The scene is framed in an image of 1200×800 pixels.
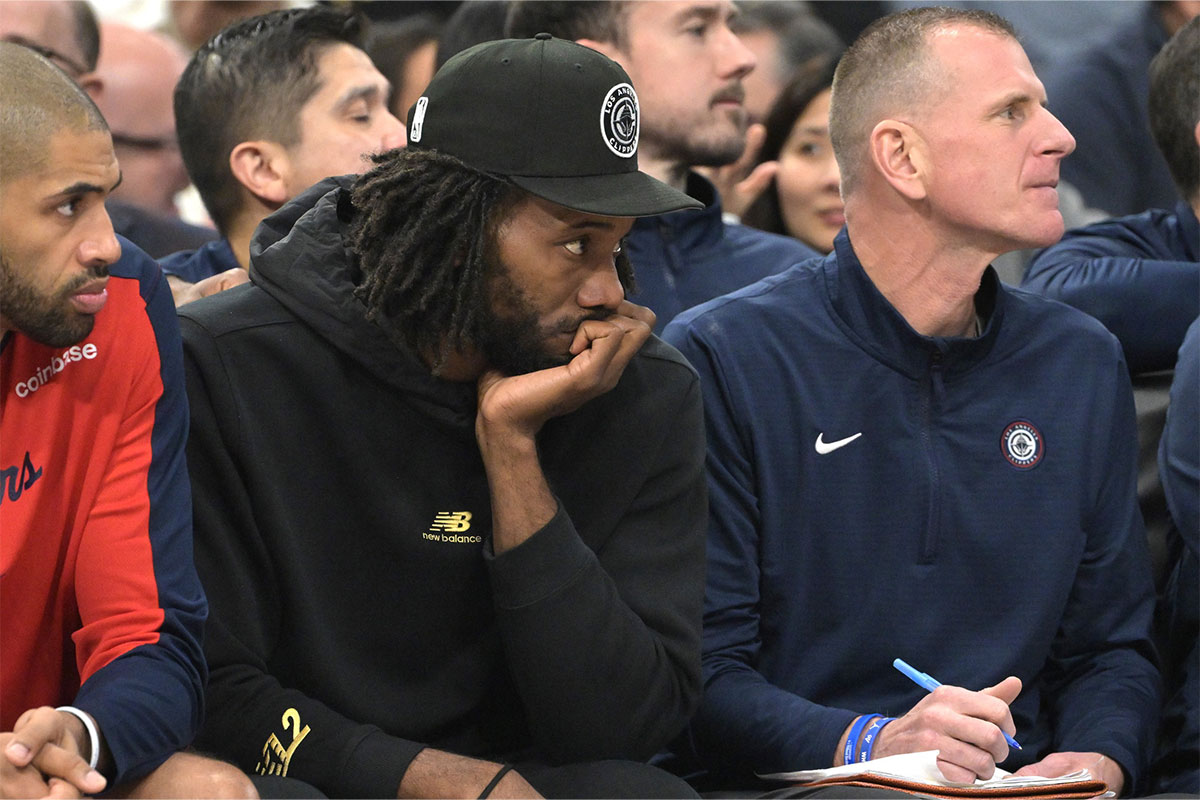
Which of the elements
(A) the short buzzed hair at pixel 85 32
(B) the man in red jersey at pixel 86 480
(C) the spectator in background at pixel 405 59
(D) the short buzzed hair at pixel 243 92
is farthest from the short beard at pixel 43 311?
(C) the spectator in background at pixel 405 59

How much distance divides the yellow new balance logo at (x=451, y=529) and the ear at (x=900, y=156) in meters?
1.04

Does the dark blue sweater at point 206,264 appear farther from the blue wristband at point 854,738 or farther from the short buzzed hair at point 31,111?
the blue wristband at point 854,738

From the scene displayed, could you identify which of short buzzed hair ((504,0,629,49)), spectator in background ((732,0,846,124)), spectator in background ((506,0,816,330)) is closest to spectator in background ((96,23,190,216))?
short buzzed hair ((504,0,629,49))

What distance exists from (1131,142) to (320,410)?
2.84 meters

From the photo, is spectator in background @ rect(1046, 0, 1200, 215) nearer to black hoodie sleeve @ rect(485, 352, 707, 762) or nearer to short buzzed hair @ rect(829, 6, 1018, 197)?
short buzzed hair @ rect(829, 6, 1018, 197)

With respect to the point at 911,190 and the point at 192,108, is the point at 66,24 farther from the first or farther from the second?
the point at 911,190

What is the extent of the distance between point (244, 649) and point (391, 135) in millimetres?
1595

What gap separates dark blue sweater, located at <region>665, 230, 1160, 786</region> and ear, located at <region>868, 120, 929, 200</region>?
0.20 m

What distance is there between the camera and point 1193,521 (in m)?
2.73

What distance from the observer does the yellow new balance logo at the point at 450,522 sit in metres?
2.30

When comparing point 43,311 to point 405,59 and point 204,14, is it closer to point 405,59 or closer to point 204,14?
point 405,59

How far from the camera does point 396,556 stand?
2297 mm

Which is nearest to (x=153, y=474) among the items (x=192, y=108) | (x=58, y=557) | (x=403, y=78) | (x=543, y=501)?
(x=58, y=557)

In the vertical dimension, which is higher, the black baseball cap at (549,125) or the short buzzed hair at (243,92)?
the black baseball cap at (549,125)
